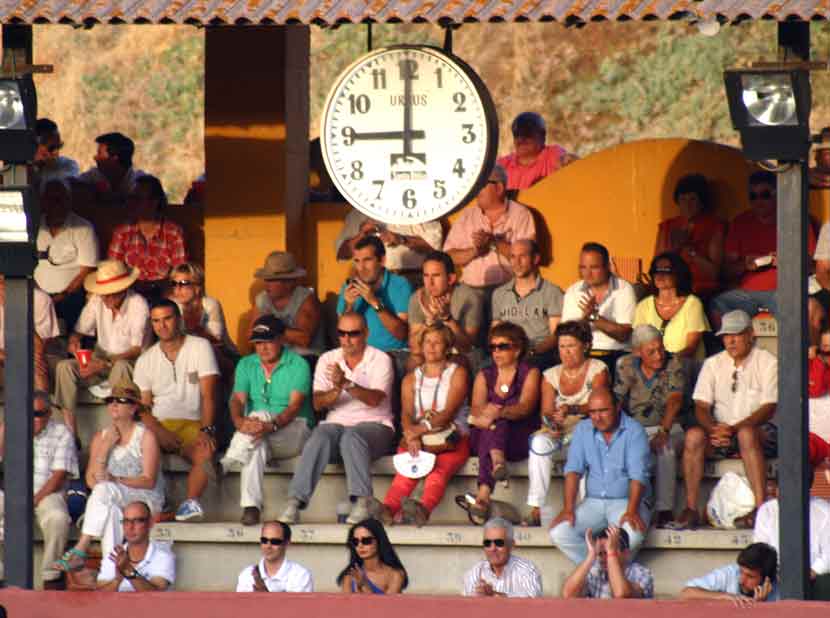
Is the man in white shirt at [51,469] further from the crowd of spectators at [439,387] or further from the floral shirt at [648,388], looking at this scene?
the floral shirt at [648,388]

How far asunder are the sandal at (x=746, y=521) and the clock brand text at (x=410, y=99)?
3205 millimetres

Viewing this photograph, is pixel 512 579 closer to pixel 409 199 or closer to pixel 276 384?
pixel 409 199

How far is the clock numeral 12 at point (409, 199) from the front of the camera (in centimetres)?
1201

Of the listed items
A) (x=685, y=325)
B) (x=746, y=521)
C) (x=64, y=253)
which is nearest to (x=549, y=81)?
(x=64, y=253)

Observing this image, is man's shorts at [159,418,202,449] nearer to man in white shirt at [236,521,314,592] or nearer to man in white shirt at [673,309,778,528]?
man in white shirt at [236,521,314,592]

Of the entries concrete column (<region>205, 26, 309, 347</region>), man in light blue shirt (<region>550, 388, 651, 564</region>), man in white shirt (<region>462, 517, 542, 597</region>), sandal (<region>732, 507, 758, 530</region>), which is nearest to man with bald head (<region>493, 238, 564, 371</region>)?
man in light blue shirt (<region>550, 388, 651, 564</region>)

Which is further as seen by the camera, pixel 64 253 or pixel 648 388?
pixel 64 253

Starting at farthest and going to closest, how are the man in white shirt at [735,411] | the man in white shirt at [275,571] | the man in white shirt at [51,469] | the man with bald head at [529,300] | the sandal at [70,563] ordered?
the man with bald head at [529,300], the man in white shirt at [51,469], the man in white shirt at [735,411], the sandal at [70,563], the man in white shirt at [275,571]

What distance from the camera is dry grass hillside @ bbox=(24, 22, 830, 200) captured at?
3241 cm

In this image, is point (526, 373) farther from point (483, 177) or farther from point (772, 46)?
point (772, 46)

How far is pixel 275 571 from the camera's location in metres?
12.8

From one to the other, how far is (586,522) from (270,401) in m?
2.38

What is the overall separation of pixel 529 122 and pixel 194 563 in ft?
14.8

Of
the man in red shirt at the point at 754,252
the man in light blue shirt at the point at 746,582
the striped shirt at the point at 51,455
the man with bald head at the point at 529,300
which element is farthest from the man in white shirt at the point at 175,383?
the man in light blue shirt at the point at 746,582
